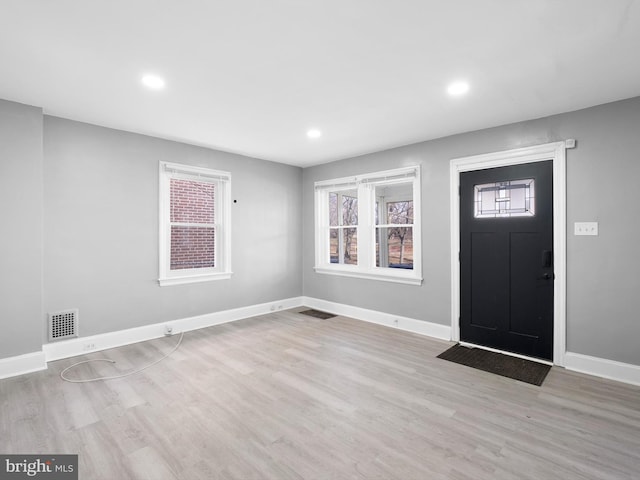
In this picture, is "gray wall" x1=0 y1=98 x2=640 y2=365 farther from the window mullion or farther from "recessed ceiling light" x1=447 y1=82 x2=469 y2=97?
"recessed ceiling light" x1=447 y1=82 x2=469 y2=97

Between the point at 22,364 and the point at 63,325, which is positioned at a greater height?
the point at 63,325

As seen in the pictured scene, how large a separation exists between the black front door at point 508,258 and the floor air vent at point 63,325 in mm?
4544

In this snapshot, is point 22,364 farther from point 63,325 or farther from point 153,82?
point 153,82

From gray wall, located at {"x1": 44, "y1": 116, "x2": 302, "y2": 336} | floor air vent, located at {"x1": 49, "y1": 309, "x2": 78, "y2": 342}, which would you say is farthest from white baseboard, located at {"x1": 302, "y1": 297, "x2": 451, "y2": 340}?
floor air vent, located at {"x1": 49, "y1": 309, "x2": 78, "y2": 342}

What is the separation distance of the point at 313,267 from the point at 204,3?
447 centimetres

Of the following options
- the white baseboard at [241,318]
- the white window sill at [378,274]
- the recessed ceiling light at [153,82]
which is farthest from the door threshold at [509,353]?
the recessed ceiling light at [153,82]

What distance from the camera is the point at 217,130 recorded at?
387cm

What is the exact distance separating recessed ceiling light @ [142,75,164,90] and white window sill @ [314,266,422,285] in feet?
11.8

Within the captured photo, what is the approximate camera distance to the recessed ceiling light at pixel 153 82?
8.47ft

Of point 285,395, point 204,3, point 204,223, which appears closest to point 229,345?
point 285,395

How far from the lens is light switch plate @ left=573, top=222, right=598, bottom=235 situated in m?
3.11

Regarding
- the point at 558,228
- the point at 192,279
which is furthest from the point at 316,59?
the point at 192,279

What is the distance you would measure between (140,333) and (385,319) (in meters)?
3.32

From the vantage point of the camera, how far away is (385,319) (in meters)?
4.73
